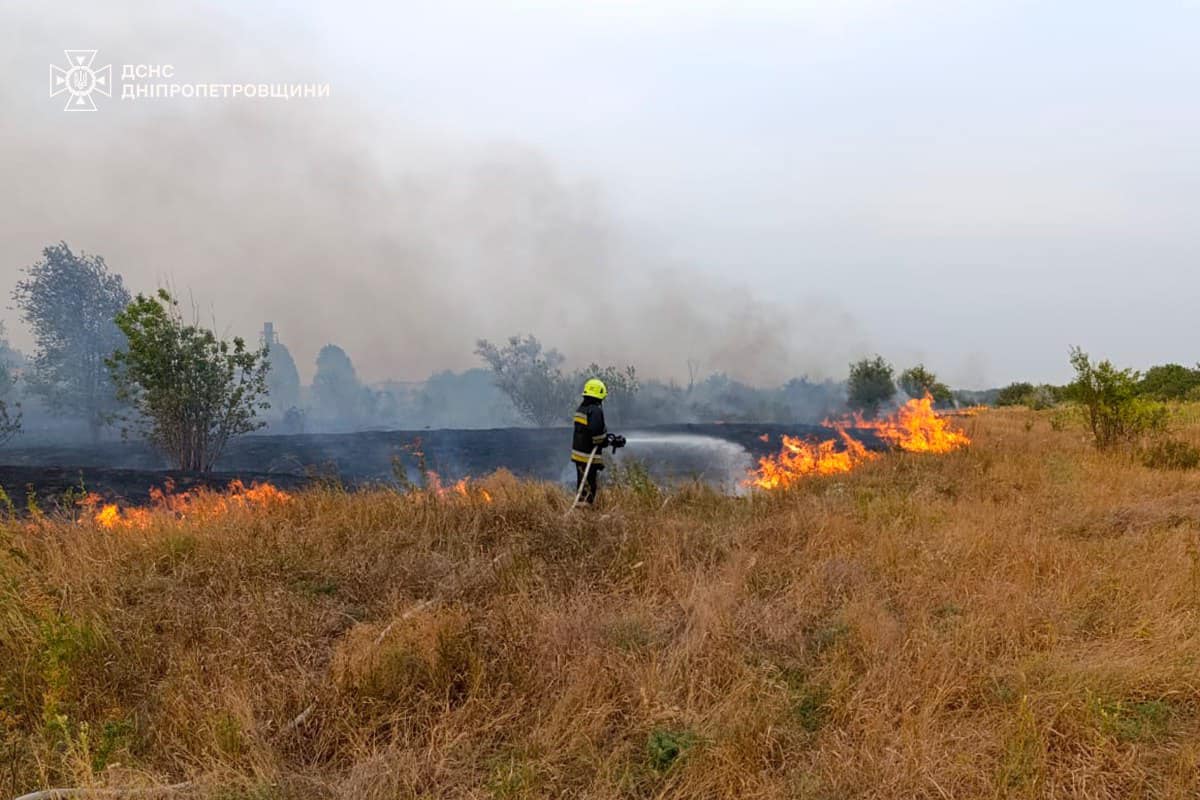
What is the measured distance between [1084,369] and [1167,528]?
22.0ft

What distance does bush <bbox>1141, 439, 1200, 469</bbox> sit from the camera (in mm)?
9586

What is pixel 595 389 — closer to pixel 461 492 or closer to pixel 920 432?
pixel 461 492

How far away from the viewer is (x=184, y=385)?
1459 centimetres

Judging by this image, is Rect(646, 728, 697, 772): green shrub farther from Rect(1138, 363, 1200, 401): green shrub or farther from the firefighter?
Rect(1138, 363, 1200, 401): green shrub

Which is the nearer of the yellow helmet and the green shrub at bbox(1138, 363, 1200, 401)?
the yellow helmet

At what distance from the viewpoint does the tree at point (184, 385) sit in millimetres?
13859

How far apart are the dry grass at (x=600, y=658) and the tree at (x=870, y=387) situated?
32.7 meters

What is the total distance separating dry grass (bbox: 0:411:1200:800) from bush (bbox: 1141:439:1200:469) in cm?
438

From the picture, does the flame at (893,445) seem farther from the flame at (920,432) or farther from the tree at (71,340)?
the tree at (71,340)

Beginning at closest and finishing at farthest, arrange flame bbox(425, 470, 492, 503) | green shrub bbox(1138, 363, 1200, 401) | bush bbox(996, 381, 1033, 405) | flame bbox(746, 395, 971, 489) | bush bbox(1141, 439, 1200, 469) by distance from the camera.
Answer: flame bbox(425, 470, 492, 503), bush bbox(1141, 439, 1200, 469), flame bbox(746, 395, 971, 489), green shrub bbox(1138, 363, 1200, 401), bush bbox(996, 381, 1033, 405)

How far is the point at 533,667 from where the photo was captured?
361cm

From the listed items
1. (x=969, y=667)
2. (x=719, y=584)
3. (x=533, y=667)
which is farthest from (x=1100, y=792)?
(x=533, y=667)

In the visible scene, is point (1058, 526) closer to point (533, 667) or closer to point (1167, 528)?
point (1167, 528)

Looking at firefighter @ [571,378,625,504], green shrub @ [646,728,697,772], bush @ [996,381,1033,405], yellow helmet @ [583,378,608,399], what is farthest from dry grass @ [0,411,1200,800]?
bush @ [996,381,1033,405]
